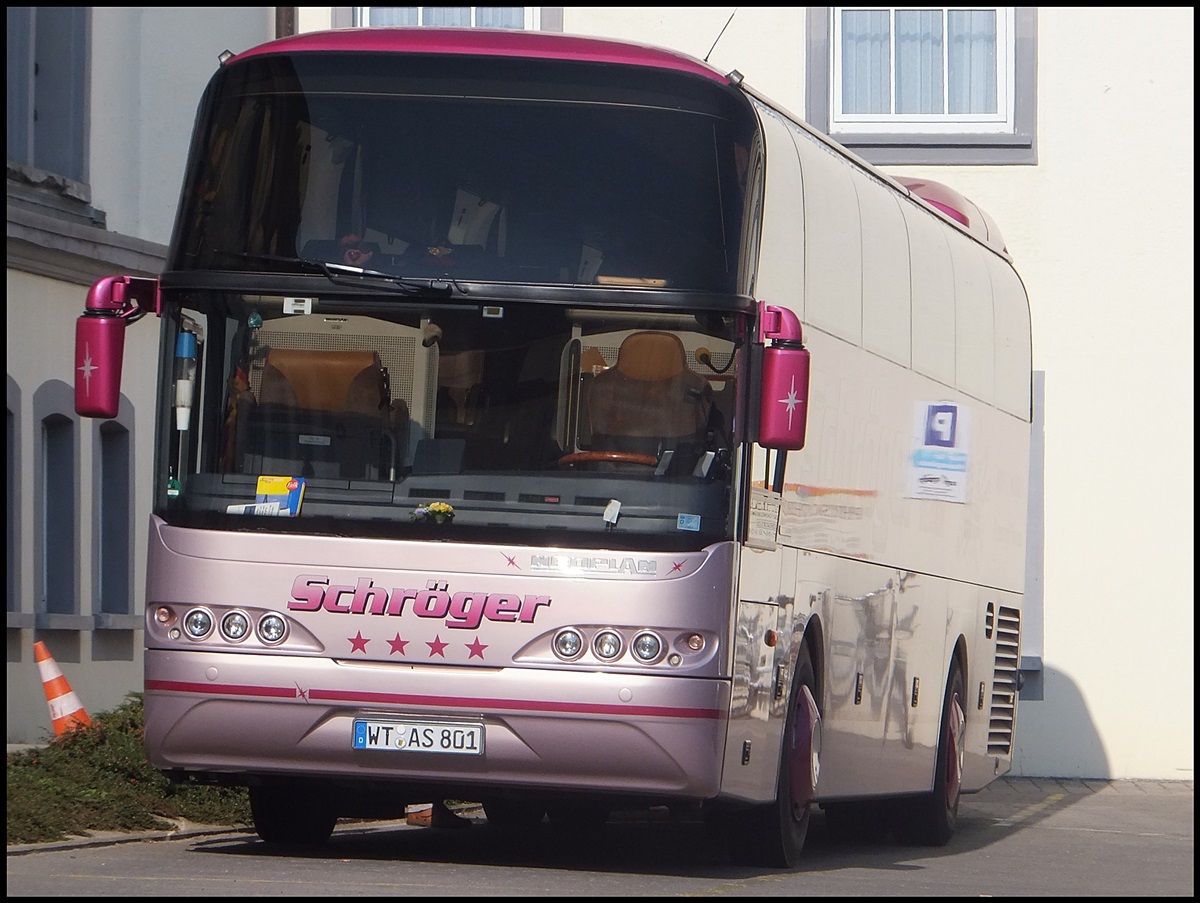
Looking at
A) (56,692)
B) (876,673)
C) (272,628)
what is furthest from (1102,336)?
(272,628)

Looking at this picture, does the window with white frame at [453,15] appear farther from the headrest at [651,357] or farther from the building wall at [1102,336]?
the headrest at [651,357]

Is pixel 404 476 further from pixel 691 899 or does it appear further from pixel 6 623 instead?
pixel 6 623

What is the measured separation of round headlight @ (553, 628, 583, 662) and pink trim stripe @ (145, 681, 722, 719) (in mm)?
203

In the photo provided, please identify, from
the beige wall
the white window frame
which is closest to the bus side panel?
the beige wall

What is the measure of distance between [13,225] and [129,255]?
2051 mm

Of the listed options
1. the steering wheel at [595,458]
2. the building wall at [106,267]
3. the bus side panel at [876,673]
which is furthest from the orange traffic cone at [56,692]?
the steering wheel at [595,458]

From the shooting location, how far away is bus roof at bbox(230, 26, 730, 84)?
10.4 meters

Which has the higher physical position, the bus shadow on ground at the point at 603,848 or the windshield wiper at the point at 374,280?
the windshield wiper at the point at 374,280

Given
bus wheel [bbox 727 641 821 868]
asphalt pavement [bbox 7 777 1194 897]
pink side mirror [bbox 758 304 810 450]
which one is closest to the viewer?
pink side mirror [bbox 758 304 810 450]

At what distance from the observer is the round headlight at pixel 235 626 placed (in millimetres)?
9914

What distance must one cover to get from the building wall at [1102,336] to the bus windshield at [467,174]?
413 inches

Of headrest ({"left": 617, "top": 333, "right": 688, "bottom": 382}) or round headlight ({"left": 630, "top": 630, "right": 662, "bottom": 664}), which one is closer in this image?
round headlight ({"left": 630, "top": 630, "right": 662, "bottom": 664})

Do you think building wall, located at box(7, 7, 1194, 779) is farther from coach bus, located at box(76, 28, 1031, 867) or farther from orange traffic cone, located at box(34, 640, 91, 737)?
coach bus, located at box(76, 28, 1031, 867)

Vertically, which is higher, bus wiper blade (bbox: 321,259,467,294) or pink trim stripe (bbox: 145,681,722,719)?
bus wiper blade (bbox: 321,259,467,294)
